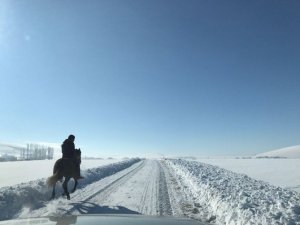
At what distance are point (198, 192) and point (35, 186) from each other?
7370 millimetres

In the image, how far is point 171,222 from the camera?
3.98 m

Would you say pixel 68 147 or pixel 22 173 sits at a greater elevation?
pixel 22 173

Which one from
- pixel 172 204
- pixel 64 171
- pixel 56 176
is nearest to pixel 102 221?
pixel 172 204

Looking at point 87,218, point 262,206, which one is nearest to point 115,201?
point 262,206

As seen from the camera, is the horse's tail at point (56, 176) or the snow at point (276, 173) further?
the snow at point (276, 173)

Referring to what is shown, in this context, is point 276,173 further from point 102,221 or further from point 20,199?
point 102,221

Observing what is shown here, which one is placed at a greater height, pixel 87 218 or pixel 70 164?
pixel 70 164

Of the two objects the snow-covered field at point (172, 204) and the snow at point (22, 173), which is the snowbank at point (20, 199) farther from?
the snow at point (22, 173)

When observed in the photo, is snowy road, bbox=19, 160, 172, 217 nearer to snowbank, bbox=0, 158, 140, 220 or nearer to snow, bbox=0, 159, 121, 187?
snowbank, bbox=0, 158, 140, 220

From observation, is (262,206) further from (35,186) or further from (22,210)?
(35,186)

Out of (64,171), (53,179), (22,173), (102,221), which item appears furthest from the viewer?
(22,173)

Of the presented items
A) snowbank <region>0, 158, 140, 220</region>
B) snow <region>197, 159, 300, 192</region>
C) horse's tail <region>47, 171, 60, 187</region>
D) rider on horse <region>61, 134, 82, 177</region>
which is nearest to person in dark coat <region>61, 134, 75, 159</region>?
Answer: rider on horse <region>61, 134, 82, 177</region>

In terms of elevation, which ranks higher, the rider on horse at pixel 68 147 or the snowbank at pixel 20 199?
the rider on horse at pixel 68 147

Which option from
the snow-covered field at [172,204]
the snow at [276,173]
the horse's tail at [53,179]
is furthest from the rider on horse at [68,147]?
the snow at [276,173]
